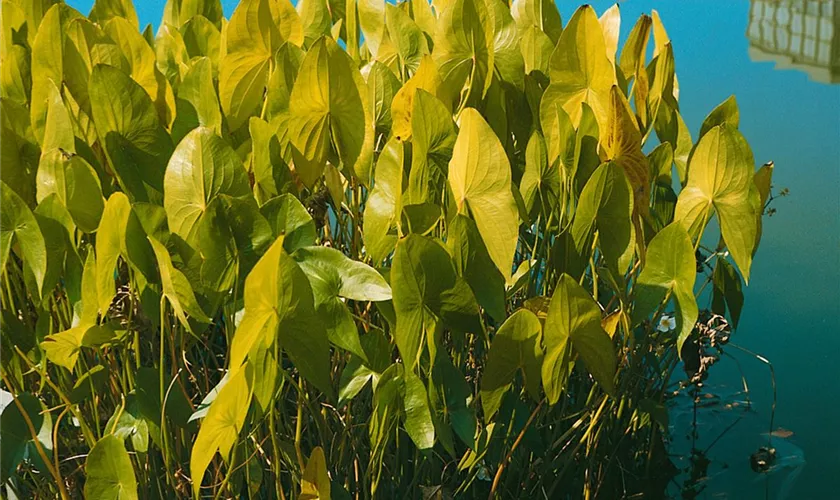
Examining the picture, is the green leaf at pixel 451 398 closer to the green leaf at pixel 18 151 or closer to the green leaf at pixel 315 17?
the green leaf at pixel 18 151

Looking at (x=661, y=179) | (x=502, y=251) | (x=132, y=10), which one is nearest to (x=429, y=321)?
(x=502, y=251)

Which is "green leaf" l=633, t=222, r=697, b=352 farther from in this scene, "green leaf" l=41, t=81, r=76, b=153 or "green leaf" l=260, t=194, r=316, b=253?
"green leaf" l=41, t=81, r=76, b=153

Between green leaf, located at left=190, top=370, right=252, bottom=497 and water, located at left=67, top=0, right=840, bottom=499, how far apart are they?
1.07 meters

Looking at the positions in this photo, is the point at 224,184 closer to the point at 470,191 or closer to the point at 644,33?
the point at 470,191

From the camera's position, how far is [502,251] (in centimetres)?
87

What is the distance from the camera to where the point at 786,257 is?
2.36 m

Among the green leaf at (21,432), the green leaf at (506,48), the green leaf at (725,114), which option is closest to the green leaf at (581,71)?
the green leaf at (506,48)

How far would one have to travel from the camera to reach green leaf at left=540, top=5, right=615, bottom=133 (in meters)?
1.05

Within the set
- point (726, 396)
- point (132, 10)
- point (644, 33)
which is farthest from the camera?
point (726, 396)

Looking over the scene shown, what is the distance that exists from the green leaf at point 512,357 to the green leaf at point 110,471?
350mm

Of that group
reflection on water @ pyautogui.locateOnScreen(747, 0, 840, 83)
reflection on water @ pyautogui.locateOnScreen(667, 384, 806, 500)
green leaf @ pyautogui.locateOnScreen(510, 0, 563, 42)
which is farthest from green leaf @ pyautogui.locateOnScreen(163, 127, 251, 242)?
reflection on water @ pyautogui.locateOnScreen(747, 0, 840, 83)

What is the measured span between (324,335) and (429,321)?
0.11m

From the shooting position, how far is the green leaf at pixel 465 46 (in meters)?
1.08

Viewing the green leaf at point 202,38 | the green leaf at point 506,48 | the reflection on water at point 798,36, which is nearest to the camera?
the green leaf at point 506,48
